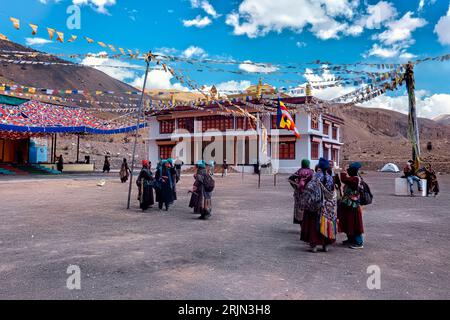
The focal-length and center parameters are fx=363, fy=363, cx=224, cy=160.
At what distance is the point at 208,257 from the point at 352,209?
8.86ft

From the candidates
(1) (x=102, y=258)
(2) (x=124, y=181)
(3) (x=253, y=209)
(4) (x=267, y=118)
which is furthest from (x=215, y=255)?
(4) (x=267, y=118)

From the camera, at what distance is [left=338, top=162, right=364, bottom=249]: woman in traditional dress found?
6.31 meters

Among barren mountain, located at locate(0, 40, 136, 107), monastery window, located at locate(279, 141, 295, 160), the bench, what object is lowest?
the bench

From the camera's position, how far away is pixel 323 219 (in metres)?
5.97

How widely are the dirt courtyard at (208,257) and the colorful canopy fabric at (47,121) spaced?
1857 centimetres

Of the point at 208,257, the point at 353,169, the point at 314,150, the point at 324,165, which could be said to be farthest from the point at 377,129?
the point at 208,257

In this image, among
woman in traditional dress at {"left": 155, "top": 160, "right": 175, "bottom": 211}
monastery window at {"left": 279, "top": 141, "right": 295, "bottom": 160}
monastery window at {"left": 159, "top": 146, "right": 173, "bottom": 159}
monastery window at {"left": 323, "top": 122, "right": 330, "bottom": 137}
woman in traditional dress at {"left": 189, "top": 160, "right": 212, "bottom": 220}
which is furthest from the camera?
monastery window at {"left": 159, "top": 146, "right": 173, "bottom": 159}

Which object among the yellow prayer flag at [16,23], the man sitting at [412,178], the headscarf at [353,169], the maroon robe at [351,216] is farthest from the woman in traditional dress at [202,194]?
the man sitting at [412,178]

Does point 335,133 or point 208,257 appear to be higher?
point 335,133

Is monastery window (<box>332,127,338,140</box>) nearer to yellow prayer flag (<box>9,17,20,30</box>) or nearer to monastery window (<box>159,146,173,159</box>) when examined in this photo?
monastery window (<box>159,146,173,159</box>)

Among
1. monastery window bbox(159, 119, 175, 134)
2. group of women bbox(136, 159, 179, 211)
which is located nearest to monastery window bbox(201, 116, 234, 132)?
monastery window bbox(159, 119, 175, 134)

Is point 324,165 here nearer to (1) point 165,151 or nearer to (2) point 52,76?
(1) point 165,151

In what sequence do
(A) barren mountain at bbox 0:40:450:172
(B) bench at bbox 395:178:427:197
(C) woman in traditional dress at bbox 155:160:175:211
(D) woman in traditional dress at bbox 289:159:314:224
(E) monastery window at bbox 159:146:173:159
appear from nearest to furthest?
(D) woman in traditional dress at bbox 289:159:314:224 < (C) woman in traditional dress at bbox 155:160:175:211 < (B) bench at bbox 395:178:427:197 < (E) monastery window at bbox 159:146:173:159 < (A) barren mountain at bbox 0:40:450:172
